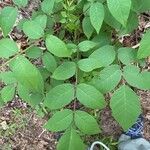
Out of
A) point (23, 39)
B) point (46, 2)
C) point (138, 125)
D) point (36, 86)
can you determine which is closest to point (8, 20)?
point (46, 2)

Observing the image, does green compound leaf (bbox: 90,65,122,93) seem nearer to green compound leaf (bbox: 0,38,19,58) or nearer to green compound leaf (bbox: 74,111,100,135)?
green compound leaf (bbox: 74,111,100,135)

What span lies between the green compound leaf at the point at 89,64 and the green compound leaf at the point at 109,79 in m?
0.05

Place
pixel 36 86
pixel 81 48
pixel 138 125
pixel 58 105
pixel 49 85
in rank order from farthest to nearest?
pixel 138 125 < pixel 49 85 < pixel 81 48 < pixel 58 105 < pixel 36 86

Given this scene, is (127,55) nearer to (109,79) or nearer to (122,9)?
(109,79)

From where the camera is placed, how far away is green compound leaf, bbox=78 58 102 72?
1572 millimetres

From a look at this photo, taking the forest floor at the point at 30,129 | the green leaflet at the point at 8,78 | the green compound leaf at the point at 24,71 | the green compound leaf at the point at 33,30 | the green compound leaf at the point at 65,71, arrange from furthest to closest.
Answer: the forest floor at the point at 30,129 < the green leaflet at the point at 8,78 < the green compound leaf at the point at 65,71 < the green compound leaf at the point at 33,30 < the green compound leaf at the point at 24,71

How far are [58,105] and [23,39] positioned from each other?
1301 mm

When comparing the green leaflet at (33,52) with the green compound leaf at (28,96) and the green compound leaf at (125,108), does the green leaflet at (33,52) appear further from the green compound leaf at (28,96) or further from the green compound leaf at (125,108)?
the green compound leaf at (125,108)

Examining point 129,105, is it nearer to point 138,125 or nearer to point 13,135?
point 138,125

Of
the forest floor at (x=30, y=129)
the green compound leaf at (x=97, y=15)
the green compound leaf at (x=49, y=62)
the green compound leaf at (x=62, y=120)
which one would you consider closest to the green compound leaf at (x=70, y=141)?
the green compound leaf at (x=62, y=120)

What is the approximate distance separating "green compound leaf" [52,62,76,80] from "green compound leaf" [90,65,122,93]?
125 millimetres

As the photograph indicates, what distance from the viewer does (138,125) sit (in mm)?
2553

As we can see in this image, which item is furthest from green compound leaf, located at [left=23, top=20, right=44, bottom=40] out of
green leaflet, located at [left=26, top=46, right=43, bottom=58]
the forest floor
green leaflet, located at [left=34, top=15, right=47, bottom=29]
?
the forest floor

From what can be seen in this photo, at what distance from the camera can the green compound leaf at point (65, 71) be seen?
5.15ft
